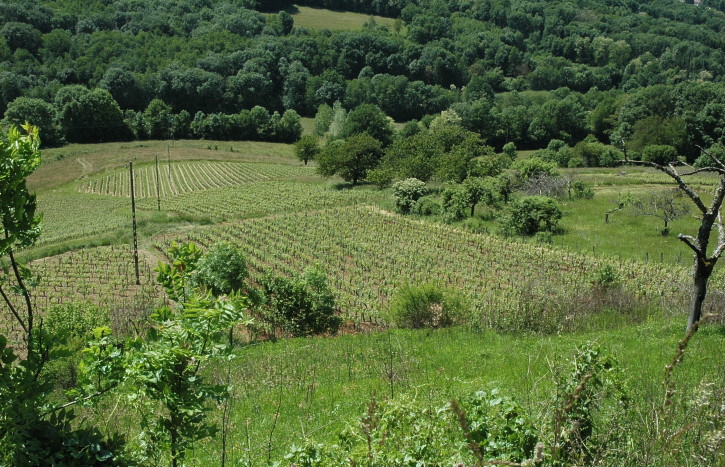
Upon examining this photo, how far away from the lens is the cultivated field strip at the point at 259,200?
46.4 meters

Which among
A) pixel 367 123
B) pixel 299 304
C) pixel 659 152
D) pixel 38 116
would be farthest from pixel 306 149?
pixel 299 304

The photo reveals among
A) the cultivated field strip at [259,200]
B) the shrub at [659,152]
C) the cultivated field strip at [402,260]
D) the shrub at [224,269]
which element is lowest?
the cultivated field strip at [259,200]

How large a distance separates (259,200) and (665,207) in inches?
1274

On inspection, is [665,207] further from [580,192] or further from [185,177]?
[185,177]

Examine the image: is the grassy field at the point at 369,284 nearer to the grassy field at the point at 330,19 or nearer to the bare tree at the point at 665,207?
the bare tree at the point at 665,207

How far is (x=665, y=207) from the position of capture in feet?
107

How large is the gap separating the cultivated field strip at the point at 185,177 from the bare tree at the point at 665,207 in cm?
4054

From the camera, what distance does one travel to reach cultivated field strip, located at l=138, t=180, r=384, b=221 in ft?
152

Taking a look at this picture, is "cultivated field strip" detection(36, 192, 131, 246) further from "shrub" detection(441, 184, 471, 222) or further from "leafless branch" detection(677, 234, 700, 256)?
"leafless branch" detection(677, 234, 700, 256)

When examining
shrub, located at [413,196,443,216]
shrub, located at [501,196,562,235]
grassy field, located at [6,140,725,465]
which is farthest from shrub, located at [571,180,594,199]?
shrub, located at [413,196,443,216]

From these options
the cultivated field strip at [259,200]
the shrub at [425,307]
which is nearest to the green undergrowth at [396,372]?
the shrub at [425,307]

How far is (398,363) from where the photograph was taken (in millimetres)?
10516

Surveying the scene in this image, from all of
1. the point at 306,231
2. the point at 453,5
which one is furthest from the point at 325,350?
the point at 453,5

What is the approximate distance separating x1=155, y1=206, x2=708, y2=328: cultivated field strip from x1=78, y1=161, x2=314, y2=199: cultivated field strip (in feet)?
71.1
